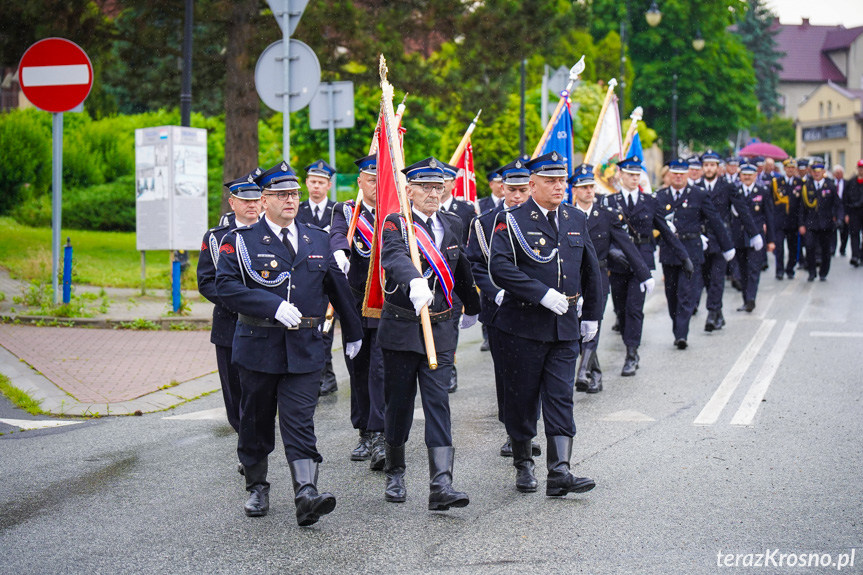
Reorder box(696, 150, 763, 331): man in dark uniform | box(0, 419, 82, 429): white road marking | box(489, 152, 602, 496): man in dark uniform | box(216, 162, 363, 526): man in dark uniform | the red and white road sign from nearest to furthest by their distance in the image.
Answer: box(216, 162, 363, 526): man in dark uniform → box(489, 152, 602, 496): man in dark uniform → box(0, 419, 82, 429): white road marking → the red and white road sign → box(696, 150, 763, 331): man in dark uniform

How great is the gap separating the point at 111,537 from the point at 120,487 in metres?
1.02

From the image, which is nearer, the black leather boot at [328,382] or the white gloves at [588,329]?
the white gloves at [588,329]

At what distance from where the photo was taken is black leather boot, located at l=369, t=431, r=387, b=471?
7023 millimetres

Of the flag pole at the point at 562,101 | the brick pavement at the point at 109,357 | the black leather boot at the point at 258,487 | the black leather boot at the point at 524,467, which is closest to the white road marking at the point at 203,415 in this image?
the brick pavement at the point at 109,357

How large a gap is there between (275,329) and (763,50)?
305 feet

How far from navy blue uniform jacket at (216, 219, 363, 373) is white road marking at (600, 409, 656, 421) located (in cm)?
314

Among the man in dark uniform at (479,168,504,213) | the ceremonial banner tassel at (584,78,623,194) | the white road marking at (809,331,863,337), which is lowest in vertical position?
the white road marking at (809,331,863,337)

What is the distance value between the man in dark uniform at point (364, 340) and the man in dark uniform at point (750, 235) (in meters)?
7.87

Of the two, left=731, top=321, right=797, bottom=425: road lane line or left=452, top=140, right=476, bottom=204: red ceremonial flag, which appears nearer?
left=731, top=321, right=797, bottom=425: road lane line

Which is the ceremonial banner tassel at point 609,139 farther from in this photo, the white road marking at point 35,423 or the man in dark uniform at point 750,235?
the white road marking at point 35,423

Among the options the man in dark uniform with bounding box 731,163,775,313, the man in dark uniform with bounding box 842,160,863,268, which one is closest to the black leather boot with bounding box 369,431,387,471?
the man in dark uniform with bounding box 731,163,775,313

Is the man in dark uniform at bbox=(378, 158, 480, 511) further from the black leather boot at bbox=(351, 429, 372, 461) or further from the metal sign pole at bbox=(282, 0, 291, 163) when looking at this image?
the metal sign pole at bbox=(282, 0, 291, 163)

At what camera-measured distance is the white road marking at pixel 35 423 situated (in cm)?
831

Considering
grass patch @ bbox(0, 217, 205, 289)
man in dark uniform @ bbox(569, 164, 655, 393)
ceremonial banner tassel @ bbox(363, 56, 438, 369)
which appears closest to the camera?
Result: ceremonial banner tassel @ bbox(363, 56, 438, 369)
